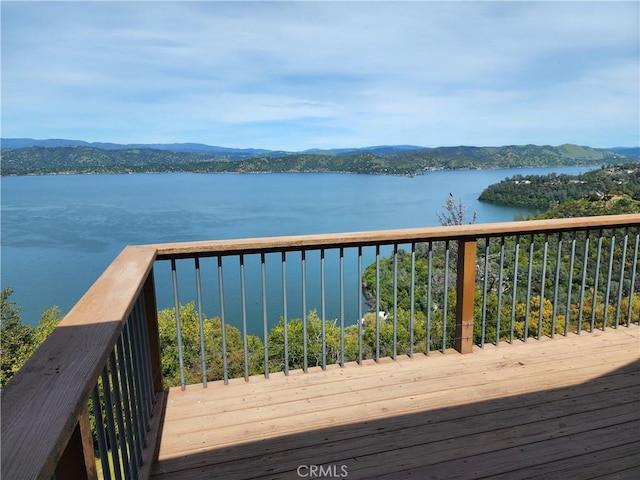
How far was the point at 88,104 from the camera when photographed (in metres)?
45.8

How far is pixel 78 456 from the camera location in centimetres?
88

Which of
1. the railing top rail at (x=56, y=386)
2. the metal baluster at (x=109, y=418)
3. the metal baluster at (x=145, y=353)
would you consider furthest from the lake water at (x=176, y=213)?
the railing top rail at (x=56, y=386)

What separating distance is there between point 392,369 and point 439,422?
1.94ft

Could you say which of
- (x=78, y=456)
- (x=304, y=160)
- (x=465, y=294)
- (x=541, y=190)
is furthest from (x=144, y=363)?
(x=304, y=160)

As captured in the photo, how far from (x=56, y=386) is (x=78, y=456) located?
17cm

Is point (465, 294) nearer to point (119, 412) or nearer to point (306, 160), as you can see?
point (119, 412)

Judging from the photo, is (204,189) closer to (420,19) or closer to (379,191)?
(379,191)

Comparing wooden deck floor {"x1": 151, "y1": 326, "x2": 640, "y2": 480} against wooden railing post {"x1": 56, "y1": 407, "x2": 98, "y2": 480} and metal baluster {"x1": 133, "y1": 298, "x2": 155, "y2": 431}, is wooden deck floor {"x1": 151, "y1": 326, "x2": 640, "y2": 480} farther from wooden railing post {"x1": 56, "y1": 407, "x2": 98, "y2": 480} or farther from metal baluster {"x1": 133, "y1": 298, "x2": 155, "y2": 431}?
wooden railing post {"x1": 56, "y1": 407, "x2": 98, "y2": 480}

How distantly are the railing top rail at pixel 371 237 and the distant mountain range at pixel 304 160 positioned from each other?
70.0 meters

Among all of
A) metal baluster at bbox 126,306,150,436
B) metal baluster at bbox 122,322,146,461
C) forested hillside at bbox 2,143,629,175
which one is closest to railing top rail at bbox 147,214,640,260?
metal baluster at bbox 126,306,150,436

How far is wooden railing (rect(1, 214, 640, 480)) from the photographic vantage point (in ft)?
2.28

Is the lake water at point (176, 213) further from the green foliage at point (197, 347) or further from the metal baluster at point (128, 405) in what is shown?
the metal baluster at point (128, 405)

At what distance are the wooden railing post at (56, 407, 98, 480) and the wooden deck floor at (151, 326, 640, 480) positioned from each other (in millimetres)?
1021

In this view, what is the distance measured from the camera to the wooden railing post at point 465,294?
2789 millimetres
